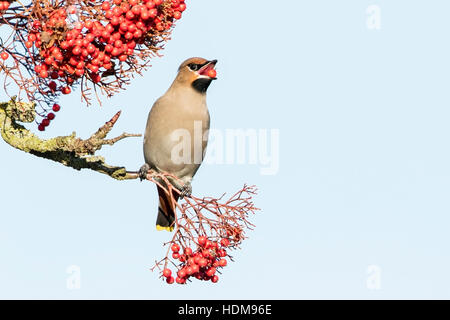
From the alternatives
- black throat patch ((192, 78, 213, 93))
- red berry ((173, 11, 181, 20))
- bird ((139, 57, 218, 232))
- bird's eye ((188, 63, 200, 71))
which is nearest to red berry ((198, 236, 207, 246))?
red berry ((173, 11, 181, 20))

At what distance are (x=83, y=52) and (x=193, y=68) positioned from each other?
2.67 meters

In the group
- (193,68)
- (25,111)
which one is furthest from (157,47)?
(193,68)

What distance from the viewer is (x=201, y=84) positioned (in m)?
6.47

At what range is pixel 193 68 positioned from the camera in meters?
6.51

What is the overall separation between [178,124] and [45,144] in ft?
6.39

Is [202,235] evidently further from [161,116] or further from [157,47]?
[161,116]

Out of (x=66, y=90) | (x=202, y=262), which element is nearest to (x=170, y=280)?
(x=202, y=262)

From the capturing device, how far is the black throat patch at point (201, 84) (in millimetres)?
6426

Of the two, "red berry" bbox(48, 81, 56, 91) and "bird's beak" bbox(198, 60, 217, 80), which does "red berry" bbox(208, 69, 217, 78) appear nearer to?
"bird's beak" bbox(198, 60, 217, 80)

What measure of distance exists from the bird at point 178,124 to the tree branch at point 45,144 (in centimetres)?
159

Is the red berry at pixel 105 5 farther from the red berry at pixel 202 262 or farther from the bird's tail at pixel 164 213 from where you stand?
the bird's tail at pixel 164 213

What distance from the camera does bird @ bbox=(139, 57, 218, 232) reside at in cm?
647

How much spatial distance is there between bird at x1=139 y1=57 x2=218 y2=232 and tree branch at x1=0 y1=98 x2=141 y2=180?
1587 millimetres

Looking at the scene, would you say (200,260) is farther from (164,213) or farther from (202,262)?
(164,213)
